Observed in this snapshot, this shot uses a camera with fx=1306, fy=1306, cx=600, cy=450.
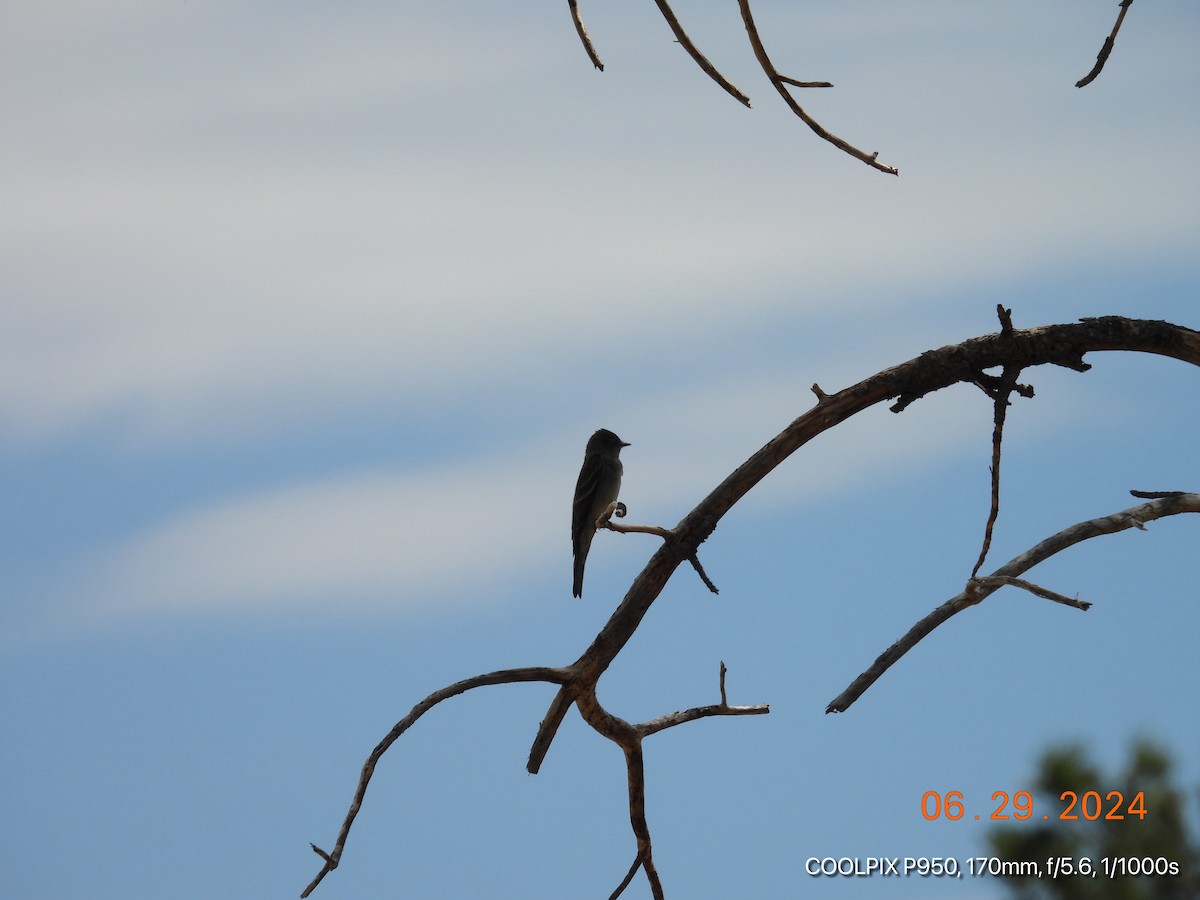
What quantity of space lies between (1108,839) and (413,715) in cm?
528

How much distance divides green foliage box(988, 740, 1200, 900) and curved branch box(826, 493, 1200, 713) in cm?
280

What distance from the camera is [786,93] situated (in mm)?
4203

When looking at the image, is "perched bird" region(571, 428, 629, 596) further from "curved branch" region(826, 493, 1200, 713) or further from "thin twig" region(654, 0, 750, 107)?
"thin twig" region(654, 0, 750, 107)

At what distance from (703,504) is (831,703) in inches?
53.1

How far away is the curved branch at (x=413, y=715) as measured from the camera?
5.23 metres

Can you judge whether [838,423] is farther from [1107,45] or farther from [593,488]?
[593,488]

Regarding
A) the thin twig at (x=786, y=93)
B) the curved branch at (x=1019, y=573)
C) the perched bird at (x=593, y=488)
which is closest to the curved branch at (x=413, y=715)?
the curved branch at (x=1019, y=573)

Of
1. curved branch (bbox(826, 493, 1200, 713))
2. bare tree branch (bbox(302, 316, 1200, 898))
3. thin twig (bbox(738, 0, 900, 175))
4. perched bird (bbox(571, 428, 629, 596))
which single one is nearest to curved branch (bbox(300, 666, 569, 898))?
bare tree branch (bbox(302, 316, 1200, 898))

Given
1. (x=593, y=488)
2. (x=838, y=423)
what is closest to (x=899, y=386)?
(x=838, y=423)

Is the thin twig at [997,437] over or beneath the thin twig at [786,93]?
beneath

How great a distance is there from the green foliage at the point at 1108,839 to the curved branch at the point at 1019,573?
2796 mm

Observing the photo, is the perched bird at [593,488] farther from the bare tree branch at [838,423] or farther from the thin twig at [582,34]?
the thin twig at [582,34]

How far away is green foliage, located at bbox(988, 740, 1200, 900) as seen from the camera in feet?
26.5

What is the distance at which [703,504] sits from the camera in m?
6.47
